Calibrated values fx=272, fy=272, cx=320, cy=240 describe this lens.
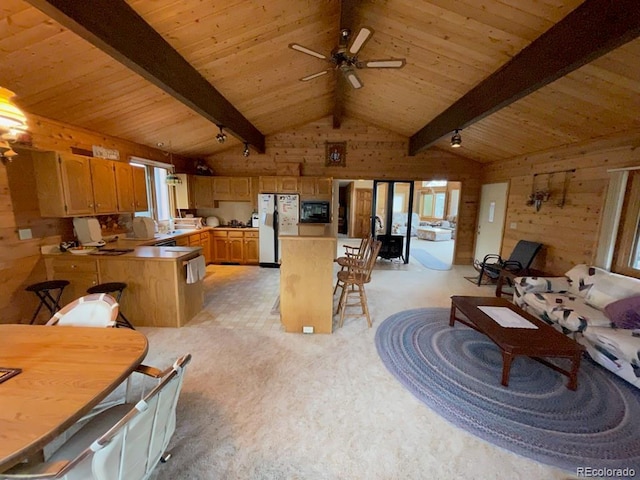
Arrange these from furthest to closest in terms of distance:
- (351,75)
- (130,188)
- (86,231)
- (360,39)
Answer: (130,188) → (86,231) → (351,75) → (360,39)

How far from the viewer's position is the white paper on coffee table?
2535 millimetres

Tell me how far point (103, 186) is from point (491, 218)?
693 cm

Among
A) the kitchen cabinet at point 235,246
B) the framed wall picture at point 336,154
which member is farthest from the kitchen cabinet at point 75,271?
the framed wall picture at point 336,154

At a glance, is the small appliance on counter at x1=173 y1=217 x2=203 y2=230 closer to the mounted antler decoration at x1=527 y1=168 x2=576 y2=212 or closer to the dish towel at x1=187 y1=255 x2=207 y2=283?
the dish towel at x1=187 y1=255 x2=207 y2=283

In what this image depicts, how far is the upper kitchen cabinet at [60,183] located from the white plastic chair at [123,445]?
9.46 ft

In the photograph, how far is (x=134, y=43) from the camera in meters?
2.06

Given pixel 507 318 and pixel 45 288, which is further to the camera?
pixel 45 288

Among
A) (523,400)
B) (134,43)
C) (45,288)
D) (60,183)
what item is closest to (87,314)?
(45,288)

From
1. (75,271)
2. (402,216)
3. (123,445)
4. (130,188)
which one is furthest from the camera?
(402,216)

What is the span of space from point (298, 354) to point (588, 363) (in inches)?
112

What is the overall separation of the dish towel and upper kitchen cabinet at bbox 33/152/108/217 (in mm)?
1483

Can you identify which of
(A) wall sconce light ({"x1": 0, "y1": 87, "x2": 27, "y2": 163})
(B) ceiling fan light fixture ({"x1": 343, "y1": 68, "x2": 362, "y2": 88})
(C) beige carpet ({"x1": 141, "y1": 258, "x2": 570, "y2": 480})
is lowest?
(C) beige carpet ({"x1": 141, "y1": 258, "x2": 570, "y2": 480})

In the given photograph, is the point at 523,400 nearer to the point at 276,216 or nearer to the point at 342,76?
the point at 342,76

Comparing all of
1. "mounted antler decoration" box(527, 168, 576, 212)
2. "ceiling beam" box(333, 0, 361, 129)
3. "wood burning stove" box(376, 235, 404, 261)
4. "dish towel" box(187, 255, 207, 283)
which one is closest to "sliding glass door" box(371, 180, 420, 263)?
"wood burning stove" box(376, 235, 404, 261)
